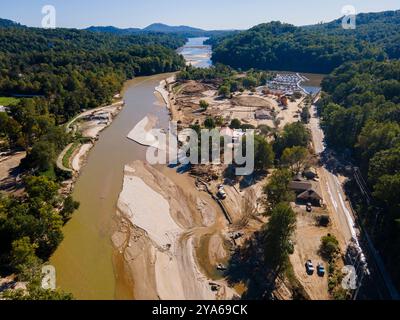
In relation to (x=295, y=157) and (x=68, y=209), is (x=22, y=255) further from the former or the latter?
(x=295, y=157)

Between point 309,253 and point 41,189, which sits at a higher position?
point 41,189

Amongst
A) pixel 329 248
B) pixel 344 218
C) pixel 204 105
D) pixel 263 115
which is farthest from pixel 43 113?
pixel 329 248

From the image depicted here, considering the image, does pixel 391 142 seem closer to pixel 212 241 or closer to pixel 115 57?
pixel 212 241

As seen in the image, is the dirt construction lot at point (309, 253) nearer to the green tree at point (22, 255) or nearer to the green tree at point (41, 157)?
the green tree at point (22, 255)

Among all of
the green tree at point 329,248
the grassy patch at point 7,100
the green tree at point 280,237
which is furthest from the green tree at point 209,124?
the grassy patch at point 7,100
